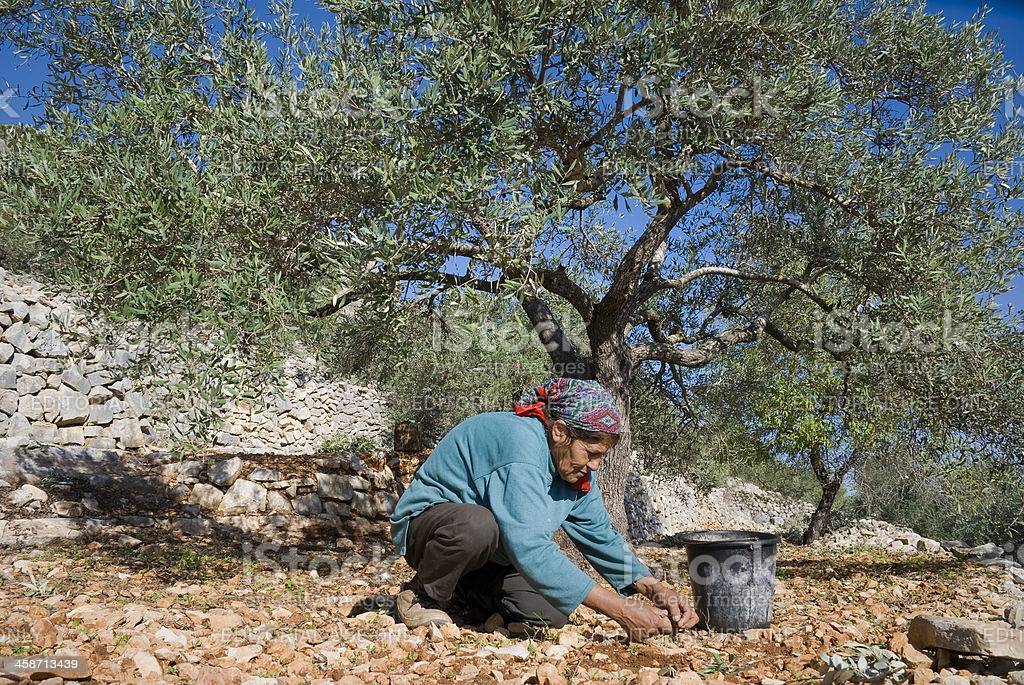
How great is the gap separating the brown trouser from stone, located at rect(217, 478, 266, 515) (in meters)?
5.79

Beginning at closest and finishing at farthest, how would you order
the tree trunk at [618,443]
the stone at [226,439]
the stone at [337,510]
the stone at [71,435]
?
the tree trunk at [618,443], the stone at [337,510], the stone at [71,435], the stone at [226,439]

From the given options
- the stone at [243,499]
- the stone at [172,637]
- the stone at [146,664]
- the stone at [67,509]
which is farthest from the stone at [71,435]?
the stone at [146,664]

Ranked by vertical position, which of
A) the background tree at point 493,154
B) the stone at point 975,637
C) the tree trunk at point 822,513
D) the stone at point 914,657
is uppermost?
the background tree at point 493,154

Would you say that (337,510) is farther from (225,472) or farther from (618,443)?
(618,443)

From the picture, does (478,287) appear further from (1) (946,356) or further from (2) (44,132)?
(1) (946,356)

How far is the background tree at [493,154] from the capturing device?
513cm

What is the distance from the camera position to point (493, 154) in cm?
546

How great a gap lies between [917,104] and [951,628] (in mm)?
5400

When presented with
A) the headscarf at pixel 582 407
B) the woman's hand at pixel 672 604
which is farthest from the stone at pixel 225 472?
the woman's hand at pixel 672 604

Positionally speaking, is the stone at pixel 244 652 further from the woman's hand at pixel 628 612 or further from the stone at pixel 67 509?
the stone at pixel 67 509

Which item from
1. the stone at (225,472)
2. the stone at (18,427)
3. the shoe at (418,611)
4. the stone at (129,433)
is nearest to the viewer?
the shoe at (418,611)

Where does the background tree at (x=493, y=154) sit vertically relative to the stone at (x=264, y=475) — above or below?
above

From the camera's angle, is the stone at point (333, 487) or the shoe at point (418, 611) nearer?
the shoe at point (418, 611)

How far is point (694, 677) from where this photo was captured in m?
3.34
